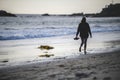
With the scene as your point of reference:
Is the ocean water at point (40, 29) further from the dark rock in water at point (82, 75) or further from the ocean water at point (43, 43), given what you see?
the dark rock in water at point (82, 75)

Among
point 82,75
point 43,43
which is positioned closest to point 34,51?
point 43,43

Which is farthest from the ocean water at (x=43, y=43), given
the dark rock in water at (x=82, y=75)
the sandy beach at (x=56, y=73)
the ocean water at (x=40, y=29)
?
the dark rock in water at (x=82, y=75)

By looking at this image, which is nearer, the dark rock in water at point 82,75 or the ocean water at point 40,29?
the dark rock in water at point 82,75

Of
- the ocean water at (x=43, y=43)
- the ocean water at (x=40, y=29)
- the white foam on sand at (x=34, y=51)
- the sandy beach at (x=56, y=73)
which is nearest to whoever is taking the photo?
the sandy beach at (x=56, y=73)

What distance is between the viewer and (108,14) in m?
133

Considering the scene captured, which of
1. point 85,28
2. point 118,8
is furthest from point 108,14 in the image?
point 85,28

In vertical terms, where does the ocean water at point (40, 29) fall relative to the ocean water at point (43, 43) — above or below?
A: below

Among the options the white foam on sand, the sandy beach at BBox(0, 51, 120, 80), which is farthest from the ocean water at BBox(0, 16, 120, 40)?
the sandy beach at BBox(0, 51, 120, 80)

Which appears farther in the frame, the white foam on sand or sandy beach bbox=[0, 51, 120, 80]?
the white foam on sand

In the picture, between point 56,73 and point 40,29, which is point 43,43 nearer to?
point 56,73

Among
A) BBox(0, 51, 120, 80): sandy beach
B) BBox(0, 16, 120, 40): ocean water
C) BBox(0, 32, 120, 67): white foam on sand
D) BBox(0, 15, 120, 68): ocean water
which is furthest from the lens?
BBox(0, 16, 120, 40): ocean water

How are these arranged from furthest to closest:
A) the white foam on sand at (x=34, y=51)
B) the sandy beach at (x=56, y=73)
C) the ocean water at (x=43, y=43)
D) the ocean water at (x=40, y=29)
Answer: the ocean water at (x=40, y=29), the ocean water at (x=43, y=43), the white foam on sand at (x=34, y=51), the sandy beach at (x=56, y=73)

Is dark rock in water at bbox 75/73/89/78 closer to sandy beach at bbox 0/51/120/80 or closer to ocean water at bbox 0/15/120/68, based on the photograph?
sandy beach at bbox 0/51/120/80

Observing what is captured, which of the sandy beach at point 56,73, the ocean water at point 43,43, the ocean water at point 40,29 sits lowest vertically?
the ocean water at point 40,29
